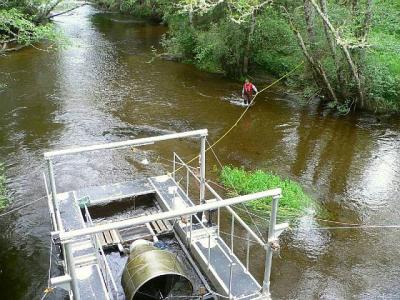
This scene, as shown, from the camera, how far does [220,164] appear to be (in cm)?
1524

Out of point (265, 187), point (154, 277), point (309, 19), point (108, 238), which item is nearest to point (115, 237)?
point (108, 238)

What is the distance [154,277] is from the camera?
7.61 metres

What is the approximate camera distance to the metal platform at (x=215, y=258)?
8125 mm

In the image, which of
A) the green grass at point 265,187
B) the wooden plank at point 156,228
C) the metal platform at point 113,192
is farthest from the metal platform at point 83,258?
the green grass at point 265,187

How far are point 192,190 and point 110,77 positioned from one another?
12.8 m

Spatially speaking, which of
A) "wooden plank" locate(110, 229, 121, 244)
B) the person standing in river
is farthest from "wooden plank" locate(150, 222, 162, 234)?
the person standing in river

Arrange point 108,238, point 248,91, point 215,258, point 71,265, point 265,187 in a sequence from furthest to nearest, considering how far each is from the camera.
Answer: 1. point 248,91
2. point 265,187
3. point 108,238
4. point 215,258
5. point 71,265

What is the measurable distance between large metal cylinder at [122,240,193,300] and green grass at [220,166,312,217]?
494cm

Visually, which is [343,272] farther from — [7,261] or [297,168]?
[7,261]

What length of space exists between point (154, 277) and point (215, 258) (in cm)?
176

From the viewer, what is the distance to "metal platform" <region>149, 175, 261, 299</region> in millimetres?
8125

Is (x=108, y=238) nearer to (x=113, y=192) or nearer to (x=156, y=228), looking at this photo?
(x=156, y=228)

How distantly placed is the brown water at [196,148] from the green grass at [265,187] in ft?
1.63

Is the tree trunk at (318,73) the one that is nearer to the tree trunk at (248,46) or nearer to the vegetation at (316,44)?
the vegetation at (316,44)
